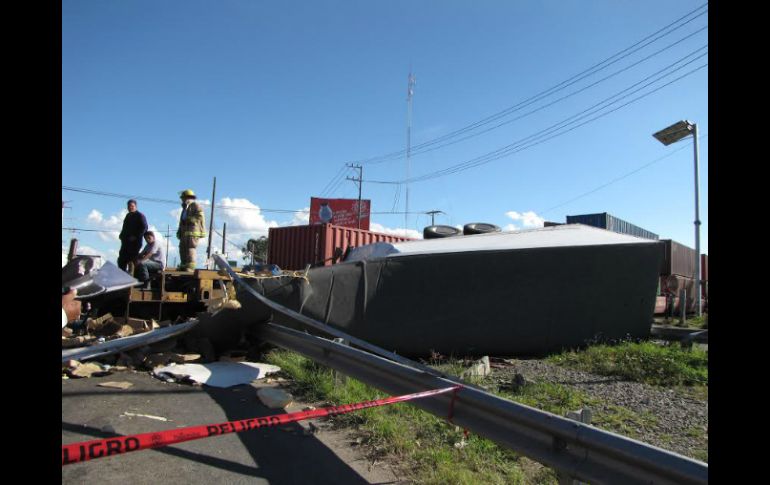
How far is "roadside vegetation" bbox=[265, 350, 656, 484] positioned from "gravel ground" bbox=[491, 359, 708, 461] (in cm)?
18

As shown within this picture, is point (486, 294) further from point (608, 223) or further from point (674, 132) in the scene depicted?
point (608, 223)

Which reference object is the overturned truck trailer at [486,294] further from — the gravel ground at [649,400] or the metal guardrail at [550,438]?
the metal guardrail at [550,438]

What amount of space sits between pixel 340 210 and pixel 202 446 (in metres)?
42.4

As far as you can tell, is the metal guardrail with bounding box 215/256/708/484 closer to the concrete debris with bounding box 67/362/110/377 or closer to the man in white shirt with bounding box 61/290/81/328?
the man in white shirt with bounding box 61/290/81/328

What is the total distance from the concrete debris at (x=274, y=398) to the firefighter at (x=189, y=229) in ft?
16.8

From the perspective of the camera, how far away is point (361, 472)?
9.80 ft

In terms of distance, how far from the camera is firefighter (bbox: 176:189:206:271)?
8961 mm

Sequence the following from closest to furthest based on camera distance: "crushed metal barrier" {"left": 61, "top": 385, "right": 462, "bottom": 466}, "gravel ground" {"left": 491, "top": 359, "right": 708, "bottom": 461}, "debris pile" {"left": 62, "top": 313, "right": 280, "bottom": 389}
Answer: "crushed metal barrier" {"left": 61, "top": 385, "right": 462, "bottom": 466}
"gravel ground" {"left": 491, "top": 359, "right": 708, "bottom": 461}
"debris pile" {"left": 62, "top": 313, "right": 280, "bottom": 389}

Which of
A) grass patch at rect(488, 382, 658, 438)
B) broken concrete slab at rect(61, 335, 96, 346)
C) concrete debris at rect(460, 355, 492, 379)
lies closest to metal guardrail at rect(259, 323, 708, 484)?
grass patch at rect(488, 382, 658, 438)

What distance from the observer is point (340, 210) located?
149 feet

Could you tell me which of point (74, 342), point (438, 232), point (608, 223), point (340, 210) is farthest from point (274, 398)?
point (340, 210)

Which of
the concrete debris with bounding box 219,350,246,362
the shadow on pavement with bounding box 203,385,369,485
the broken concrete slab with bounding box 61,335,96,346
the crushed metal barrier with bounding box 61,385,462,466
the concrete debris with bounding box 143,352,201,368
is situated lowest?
the shadow on pavement with bounding box 203,385,369,485

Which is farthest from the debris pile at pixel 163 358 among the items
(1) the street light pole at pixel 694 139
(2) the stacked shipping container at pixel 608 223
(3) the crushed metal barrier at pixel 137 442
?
(2) the stacked shipping container at pixel 608 223
